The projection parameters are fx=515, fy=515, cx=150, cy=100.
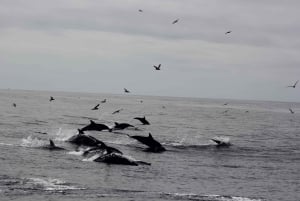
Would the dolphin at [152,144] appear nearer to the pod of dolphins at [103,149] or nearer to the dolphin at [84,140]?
the pod of dolphins at [103,149]

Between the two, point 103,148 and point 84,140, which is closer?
point 103,148

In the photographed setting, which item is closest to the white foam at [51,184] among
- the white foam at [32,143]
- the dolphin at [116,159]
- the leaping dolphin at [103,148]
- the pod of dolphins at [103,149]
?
the dolphin at [116,159]

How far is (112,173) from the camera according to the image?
3406 cm

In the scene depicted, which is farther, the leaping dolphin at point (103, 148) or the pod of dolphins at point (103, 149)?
the leaping dolphin at point (103, 148)

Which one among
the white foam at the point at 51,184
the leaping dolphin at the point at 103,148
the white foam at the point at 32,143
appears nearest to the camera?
the white foam at the point at 51,184

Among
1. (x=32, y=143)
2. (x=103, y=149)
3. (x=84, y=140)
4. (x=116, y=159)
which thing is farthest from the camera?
(x=84, y=140)

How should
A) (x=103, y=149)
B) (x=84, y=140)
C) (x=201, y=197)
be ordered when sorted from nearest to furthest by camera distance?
(x=201, y=197) < (x=103, y=149) < (x=84, y=140)

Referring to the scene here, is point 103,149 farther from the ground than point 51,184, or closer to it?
farther from the ground

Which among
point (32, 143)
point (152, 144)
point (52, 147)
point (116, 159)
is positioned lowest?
point (116, 159)

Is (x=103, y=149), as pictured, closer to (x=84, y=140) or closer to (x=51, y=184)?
(x=84, y=140)

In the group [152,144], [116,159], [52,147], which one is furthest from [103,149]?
[152,144]

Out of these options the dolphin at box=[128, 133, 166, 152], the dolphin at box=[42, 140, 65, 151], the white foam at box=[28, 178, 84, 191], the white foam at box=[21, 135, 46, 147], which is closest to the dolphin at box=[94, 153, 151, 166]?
the dolphin at box=[42, 140, 65, 151]

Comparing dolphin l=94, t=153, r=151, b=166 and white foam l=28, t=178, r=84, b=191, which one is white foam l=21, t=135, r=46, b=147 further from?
white foam l=28, t=178, r=84, b=191

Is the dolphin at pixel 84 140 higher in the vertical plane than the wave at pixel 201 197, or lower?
higher
